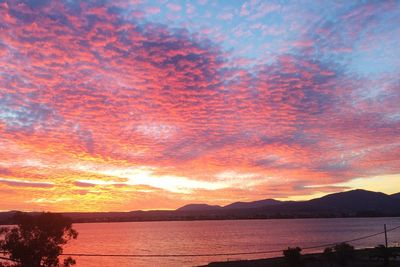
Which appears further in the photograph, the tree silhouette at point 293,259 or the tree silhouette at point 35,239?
the tree silhouette at point 293,259

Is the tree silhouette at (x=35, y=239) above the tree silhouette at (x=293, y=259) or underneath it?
above

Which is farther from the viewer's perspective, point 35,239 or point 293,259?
point 293,259

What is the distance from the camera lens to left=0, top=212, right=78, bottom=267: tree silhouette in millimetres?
32781

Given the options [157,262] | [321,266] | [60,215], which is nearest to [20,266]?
[60,215]

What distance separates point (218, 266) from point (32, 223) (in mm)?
38899

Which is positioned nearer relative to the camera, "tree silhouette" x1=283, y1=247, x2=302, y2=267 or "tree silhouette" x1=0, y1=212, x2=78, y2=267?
"tree silhouette" x1=0, y1=212, x2=78, y2=267

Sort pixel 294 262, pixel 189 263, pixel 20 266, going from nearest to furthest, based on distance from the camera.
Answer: pixel 20 266
pixel 294 262
pixel 189 263

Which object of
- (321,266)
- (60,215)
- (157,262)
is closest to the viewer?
(60,215)

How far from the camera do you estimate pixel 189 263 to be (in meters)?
81.2

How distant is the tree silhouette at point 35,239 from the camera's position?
32.8 meters

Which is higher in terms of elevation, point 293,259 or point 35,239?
point 35,239

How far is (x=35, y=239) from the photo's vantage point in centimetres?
3356

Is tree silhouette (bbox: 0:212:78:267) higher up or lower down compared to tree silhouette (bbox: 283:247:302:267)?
higher up

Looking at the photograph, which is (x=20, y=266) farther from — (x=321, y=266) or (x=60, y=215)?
(x=321, y=266)
